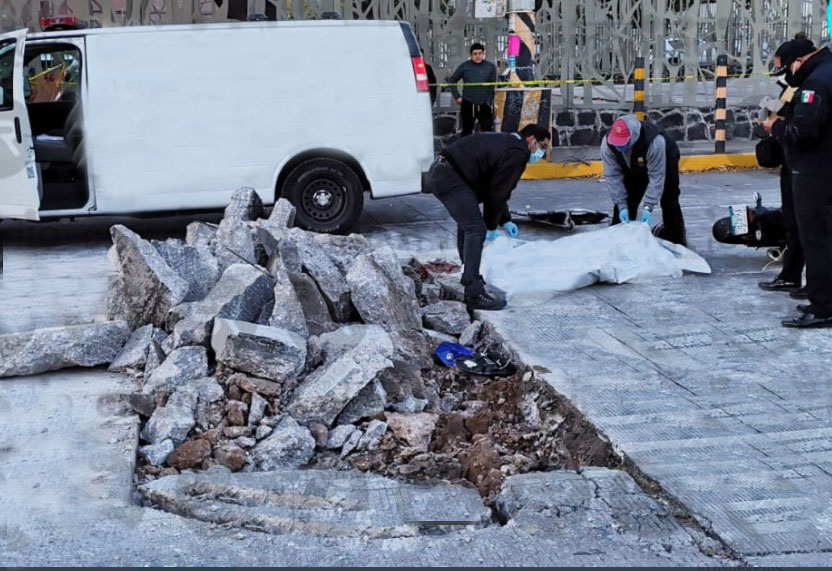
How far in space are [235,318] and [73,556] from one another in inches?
104

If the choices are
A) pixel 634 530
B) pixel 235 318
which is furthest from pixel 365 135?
pixel 634 530

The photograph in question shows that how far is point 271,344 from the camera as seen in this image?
622cm

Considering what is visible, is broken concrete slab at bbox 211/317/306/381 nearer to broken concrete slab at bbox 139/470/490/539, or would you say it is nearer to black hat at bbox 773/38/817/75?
broken concrete slab at bbox 139/470/490/539

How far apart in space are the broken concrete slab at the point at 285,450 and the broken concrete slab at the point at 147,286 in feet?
5.91

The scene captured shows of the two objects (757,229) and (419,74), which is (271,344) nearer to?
(757,229)

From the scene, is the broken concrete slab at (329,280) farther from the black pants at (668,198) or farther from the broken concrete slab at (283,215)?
the black pants at (668,198)

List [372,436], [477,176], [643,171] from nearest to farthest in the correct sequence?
[372,436], [477,176], [643,171]

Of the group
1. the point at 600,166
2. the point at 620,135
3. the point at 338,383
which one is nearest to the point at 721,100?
the point at 600,166

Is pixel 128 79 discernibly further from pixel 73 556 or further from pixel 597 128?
pixel 597 128

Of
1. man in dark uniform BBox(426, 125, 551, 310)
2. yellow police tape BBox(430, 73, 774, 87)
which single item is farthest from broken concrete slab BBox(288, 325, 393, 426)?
yellow police tape BBox(430, 73, 774, 87)

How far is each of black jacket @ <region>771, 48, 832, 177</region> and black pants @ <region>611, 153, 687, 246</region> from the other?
6.31ft

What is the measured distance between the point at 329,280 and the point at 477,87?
790 centimetres


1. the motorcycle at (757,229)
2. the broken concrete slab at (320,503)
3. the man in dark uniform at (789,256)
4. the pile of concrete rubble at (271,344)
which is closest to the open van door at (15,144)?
the pile of concrete rubble at (271,344)

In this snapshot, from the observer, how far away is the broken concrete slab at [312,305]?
714cm
